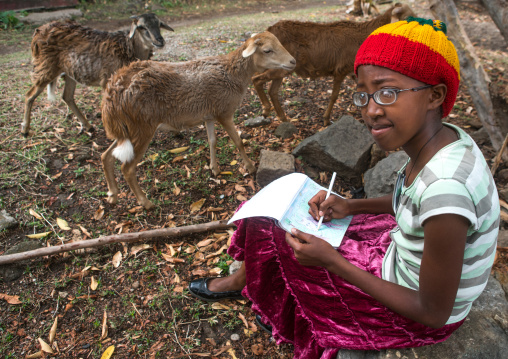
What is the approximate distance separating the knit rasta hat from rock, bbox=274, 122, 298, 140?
3679 millimetres

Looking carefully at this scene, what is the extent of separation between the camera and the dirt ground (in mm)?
2826

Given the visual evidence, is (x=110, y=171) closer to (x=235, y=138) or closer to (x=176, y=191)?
(x=176, y=191)

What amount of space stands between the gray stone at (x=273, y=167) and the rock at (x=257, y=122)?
4.30ft

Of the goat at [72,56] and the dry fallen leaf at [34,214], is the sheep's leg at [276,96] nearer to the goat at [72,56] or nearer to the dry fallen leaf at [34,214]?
the goat at [72,56]

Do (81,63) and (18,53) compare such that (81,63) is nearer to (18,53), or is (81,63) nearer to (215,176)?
(215,176)

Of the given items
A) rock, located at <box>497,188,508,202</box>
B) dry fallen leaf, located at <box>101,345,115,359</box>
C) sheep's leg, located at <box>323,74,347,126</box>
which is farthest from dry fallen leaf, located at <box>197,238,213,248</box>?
rock, located at <box>497,188,508,202</box>

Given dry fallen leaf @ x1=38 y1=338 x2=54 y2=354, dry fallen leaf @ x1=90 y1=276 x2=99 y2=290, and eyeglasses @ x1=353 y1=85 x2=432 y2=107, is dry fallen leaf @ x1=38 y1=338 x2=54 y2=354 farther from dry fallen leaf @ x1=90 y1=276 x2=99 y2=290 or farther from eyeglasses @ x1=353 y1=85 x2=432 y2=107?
eyeglasses @ x1=353 y1=85 x2=432 y2=107

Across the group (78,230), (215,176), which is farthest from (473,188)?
(78,230)

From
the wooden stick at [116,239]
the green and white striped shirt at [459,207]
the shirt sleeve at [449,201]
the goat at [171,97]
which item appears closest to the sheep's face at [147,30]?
the goat at [171,97]

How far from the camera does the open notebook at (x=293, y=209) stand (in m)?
2.06

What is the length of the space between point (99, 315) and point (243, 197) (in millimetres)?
2021

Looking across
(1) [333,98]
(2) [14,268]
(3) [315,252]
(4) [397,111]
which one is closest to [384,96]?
(4) [397,111]

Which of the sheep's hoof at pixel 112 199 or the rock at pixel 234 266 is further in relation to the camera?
the sheep's hoof at pixel 112 199

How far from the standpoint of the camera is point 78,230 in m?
3.83
